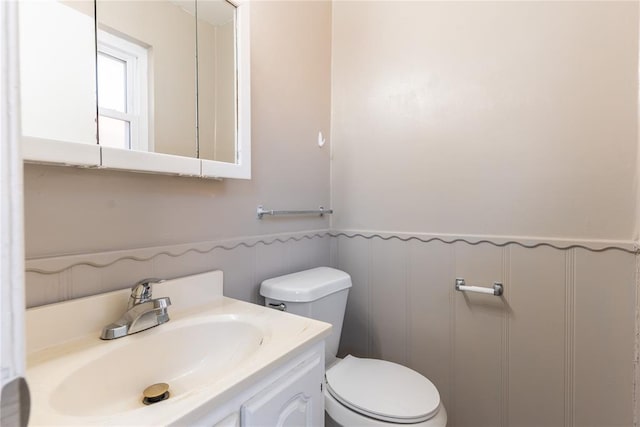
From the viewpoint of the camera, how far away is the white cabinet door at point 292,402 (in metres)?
0.63

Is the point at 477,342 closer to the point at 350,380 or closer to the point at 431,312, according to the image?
the point at 431,312

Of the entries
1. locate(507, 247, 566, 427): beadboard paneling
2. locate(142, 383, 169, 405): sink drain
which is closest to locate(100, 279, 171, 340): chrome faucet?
locate(142, 383, 169, 405): sink drain

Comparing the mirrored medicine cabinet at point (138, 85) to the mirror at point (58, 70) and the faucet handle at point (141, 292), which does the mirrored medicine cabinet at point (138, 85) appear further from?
the faucet handle at point (141, 292)

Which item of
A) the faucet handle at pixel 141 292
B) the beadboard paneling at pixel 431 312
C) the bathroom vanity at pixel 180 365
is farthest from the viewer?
the beadboard paneling at pixel 431 312

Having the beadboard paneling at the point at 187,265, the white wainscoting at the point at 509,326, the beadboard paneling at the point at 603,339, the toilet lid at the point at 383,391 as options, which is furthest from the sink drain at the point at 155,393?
the beadboard paneling at the point at 603,339

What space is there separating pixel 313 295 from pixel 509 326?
84 cm

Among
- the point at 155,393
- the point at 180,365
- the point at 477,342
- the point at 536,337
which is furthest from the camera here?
the point at 477,342

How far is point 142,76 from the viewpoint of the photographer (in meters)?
0.90

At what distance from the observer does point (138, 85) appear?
0.89 metres

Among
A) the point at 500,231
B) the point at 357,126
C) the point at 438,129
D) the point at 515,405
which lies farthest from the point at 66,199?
the point at 515,405

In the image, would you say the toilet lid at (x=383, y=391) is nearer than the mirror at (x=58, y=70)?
No

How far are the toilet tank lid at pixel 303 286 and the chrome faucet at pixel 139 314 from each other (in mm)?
422

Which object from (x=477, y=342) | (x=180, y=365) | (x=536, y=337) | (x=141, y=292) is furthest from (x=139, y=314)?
(x=536, y=337)

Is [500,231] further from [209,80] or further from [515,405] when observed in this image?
[209,80]
